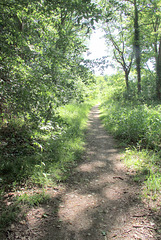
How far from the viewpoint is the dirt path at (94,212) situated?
223cm

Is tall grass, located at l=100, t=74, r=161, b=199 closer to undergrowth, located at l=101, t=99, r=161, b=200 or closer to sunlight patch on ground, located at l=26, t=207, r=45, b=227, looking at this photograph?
undergrowth, located at l=101, t=99, r=161, b=200

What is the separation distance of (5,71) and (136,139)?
4.82 meters

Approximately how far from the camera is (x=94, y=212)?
2.71m

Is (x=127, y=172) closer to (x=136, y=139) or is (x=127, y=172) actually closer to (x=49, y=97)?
(x=136, y=139)

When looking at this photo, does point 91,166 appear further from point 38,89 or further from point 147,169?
point 38,89

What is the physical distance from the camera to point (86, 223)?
2457 millimetres

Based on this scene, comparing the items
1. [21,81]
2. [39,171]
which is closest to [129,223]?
[39,171]

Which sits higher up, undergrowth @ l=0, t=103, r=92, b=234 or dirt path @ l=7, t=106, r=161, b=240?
undergrowth @ l=0, t=103, r=92, b=234

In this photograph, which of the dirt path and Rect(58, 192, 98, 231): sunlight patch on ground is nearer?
the dirt path

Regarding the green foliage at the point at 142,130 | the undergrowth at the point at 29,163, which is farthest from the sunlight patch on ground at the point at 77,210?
the green foliage at the point at 142,130

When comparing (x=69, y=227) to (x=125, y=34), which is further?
(x=125, y=34)

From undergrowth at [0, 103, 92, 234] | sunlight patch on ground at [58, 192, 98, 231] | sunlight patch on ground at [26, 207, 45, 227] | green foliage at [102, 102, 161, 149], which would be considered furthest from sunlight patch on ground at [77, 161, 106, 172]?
sunlight patch on ground at [26, 207, 45, 227]

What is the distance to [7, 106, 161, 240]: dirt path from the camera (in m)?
2.23

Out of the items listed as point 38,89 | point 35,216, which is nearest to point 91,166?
point 35,216
